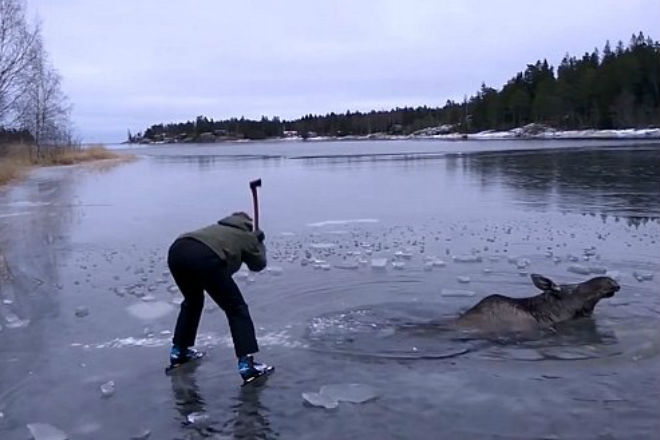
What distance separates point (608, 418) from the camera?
16.9ft

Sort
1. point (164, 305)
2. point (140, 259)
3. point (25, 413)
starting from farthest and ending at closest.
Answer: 1. point (140, 259)
2. point (164, 305)
3. point (25, 413)

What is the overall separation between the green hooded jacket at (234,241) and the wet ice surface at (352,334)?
0.98m

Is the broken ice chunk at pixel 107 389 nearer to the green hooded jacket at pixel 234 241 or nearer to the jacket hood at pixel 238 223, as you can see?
the green hooded jacket at pixel 234 241

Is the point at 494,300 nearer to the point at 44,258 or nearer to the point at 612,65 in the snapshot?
the point at 44,258

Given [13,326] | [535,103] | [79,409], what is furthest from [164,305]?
[535,103]

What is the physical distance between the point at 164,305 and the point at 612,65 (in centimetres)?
10400

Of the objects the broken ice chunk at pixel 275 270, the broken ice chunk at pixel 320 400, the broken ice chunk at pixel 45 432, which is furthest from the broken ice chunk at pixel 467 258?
the broken ice chunk at pixel 45 432

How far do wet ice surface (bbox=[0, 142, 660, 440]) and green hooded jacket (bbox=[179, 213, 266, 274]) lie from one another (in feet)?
3.21

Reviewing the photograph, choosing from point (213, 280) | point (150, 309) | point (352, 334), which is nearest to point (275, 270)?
point (150, 309)

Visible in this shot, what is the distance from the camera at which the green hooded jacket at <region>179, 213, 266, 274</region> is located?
603 cm

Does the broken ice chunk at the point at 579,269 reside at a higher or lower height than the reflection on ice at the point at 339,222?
lower

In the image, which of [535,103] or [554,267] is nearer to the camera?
[554,267]

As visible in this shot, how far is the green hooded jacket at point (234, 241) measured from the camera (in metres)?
6.03

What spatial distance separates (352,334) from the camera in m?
7.49
